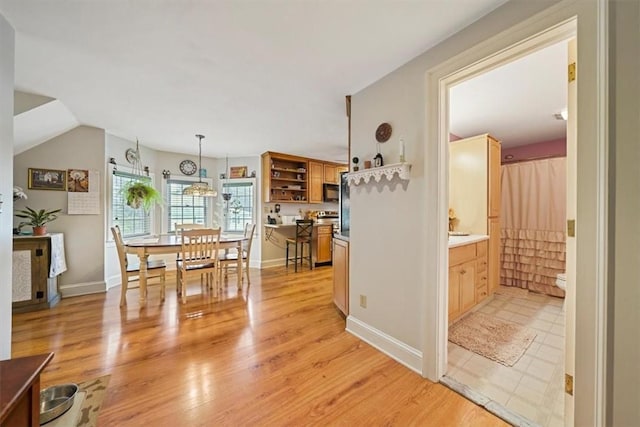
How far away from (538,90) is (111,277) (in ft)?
19.2

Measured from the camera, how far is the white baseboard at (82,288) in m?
3.33

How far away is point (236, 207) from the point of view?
5.50 m

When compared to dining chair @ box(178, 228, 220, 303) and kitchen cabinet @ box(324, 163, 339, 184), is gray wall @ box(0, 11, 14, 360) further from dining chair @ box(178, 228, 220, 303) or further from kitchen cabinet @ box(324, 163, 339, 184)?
kitchen cabinet @ box(324, 163, 339, 184)

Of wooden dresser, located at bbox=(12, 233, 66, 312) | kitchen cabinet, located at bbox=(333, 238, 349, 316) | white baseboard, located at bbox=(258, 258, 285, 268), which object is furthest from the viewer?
white baseboard, located at bbox=(258, 258, 285, 268)

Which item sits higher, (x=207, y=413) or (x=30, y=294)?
(x=30, y=294)

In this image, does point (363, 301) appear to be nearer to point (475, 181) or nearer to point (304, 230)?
point (475, 181)

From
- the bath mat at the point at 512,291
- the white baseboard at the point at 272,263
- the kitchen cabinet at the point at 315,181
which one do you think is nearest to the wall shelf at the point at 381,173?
the bath mat at the point at 512,291

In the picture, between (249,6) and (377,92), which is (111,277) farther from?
(377,92)

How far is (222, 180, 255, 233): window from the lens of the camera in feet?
18.0

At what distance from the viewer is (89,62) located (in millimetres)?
1964

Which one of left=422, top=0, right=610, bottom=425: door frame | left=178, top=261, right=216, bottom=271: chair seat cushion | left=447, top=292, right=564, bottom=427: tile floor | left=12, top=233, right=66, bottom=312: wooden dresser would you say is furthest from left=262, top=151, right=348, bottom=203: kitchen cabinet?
left=422, top=0, right=610, bottom=425: door frame

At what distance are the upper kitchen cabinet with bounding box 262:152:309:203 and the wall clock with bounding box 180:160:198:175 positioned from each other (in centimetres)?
146

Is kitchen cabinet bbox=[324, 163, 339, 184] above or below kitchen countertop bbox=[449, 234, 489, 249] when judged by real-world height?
above

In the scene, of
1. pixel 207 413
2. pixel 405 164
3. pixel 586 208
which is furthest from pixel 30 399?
pixel 586 208
